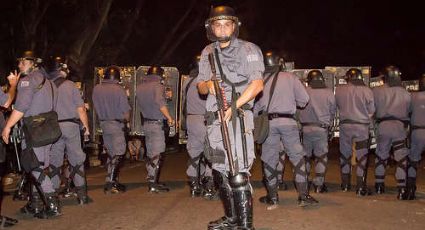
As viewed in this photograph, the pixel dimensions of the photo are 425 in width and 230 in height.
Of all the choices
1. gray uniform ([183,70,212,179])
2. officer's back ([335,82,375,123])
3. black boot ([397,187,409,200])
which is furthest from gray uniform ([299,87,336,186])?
gray uniform ([183,70,212,179])

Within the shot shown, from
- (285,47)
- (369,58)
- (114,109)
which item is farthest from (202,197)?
(369,58)

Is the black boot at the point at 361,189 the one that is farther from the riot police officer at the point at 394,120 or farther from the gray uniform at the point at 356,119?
the riot police officer at the point at 394,120

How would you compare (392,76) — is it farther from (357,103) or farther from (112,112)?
(112,112)

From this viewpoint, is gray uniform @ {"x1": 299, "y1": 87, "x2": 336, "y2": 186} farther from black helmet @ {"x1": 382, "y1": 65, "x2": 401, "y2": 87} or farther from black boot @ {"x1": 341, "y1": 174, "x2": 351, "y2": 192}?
black helmet @ {"x1": 382, "y1": 65, "x2": 401, "y2": 87}

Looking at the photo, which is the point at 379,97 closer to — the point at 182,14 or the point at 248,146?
the point at 248,146

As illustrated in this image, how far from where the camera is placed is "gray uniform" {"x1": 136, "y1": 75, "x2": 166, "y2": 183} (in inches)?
393

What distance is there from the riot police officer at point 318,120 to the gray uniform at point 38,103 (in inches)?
→ 161

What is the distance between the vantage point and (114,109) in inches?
391

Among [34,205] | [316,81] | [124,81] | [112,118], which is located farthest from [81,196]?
[124,81]

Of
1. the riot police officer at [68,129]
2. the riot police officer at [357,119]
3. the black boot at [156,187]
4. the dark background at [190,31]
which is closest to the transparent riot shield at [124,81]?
the dark background at [190,31]

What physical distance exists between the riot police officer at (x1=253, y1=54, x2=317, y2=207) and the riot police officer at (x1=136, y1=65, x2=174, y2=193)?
220cm

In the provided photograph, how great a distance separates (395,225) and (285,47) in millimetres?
23244

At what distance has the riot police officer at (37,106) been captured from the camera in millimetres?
7445

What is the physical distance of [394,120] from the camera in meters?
9.38
